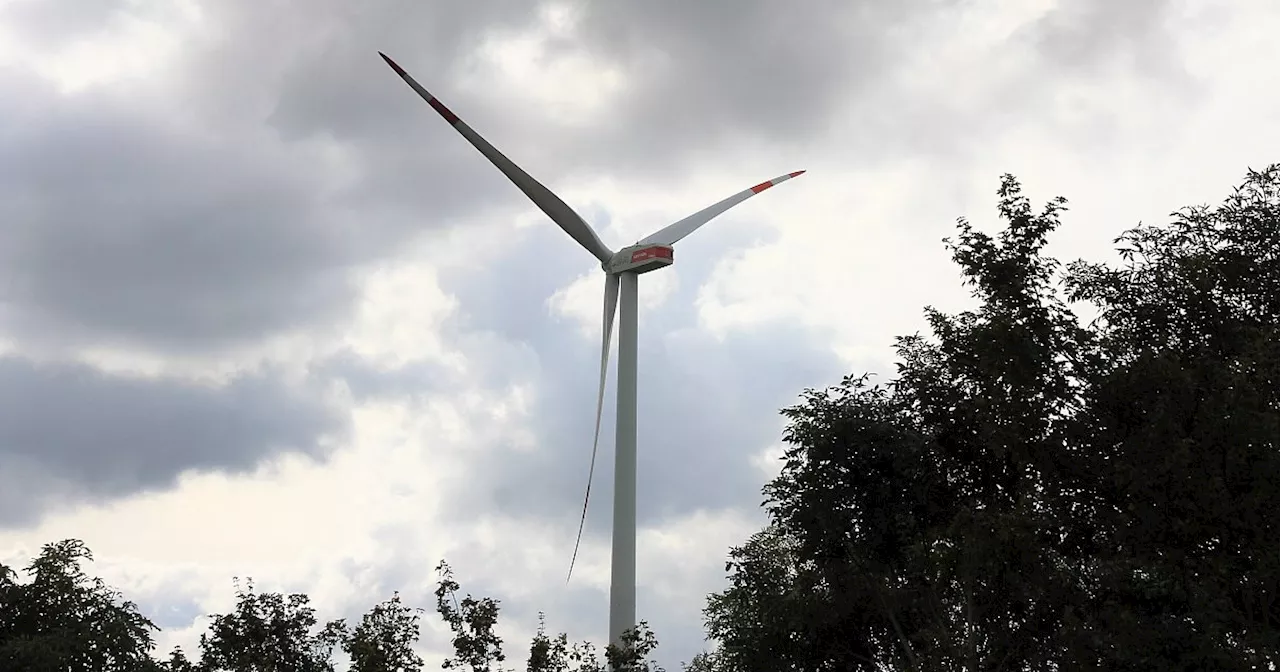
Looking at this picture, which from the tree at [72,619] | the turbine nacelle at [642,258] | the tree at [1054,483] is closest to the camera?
the tree at [1054,483]

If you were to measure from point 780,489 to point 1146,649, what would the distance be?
1388 centimetres

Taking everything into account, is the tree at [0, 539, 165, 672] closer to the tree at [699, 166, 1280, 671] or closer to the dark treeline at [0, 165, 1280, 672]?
the dark treeline at [0, 165, 1280, 672]

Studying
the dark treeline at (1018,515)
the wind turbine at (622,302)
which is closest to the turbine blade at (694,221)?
the wind turbine at (622,302)

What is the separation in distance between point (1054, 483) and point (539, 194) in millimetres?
27735

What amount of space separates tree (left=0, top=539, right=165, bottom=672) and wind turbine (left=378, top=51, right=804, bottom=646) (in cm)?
1601

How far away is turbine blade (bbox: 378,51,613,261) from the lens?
54219mm

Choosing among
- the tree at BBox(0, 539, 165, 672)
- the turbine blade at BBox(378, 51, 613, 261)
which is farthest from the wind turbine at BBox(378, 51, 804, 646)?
the tree at BBox(0, 539, 165, 672)

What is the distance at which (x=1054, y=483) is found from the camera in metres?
32.6

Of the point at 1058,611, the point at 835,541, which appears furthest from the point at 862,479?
the point at 1058,611

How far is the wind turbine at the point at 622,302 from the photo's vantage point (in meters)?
47.9

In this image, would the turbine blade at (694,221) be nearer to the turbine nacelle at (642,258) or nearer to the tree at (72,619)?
the turbine nacelle at (642,258)

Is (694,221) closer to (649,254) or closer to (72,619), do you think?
(649,254)

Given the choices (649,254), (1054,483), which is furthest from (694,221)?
(1054,483)

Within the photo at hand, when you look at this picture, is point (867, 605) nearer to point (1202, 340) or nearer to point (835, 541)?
point (835, 541)
